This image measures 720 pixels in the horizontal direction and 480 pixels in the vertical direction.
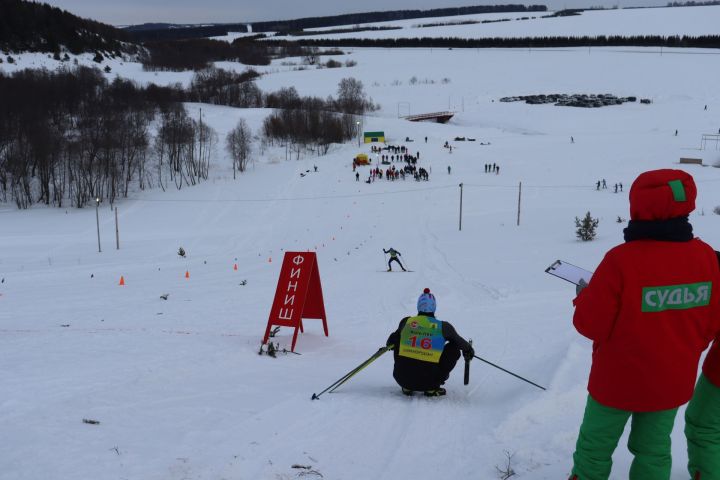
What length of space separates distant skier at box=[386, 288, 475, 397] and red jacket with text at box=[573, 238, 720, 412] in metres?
2.73

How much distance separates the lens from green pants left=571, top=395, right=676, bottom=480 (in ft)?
11.3

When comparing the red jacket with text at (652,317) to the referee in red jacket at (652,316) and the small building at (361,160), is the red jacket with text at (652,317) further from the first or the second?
the small building at (361,160)

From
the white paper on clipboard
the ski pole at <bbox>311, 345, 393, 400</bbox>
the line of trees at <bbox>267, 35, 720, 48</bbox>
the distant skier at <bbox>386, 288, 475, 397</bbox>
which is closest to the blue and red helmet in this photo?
the distant skier at <bbox>386, 288, 475, 397</bbox>

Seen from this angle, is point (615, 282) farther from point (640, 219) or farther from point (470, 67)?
point (470, 67)

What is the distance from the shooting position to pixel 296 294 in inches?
372

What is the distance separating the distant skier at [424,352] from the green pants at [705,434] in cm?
252

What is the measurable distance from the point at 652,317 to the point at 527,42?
518 ft

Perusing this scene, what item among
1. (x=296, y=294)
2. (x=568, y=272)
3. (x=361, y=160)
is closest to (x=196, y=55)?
(x=361, y=160)

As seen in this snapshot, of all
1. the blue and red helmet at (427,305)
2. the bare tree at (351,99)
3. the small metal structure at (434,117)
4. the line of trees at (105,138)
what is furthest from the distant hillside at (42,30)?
the blue and red helmet at (427,305)

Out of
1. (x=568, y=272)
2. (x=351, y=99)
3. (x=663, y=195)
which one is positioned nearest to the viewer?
(x=663, y=195)

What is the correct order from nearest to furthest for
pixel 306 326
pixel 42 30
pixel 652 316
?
1. pixel 652 316
2. pixel 306 326
3. pixel 42 30

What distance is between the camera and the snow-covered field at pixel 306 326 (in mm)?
4750

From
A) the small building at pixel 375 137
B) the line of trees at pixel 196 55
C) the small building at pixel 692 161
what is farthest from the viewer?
the line of trees at pixel 196 55

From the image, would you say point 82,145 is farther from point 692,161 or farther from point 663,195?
point 663,195
